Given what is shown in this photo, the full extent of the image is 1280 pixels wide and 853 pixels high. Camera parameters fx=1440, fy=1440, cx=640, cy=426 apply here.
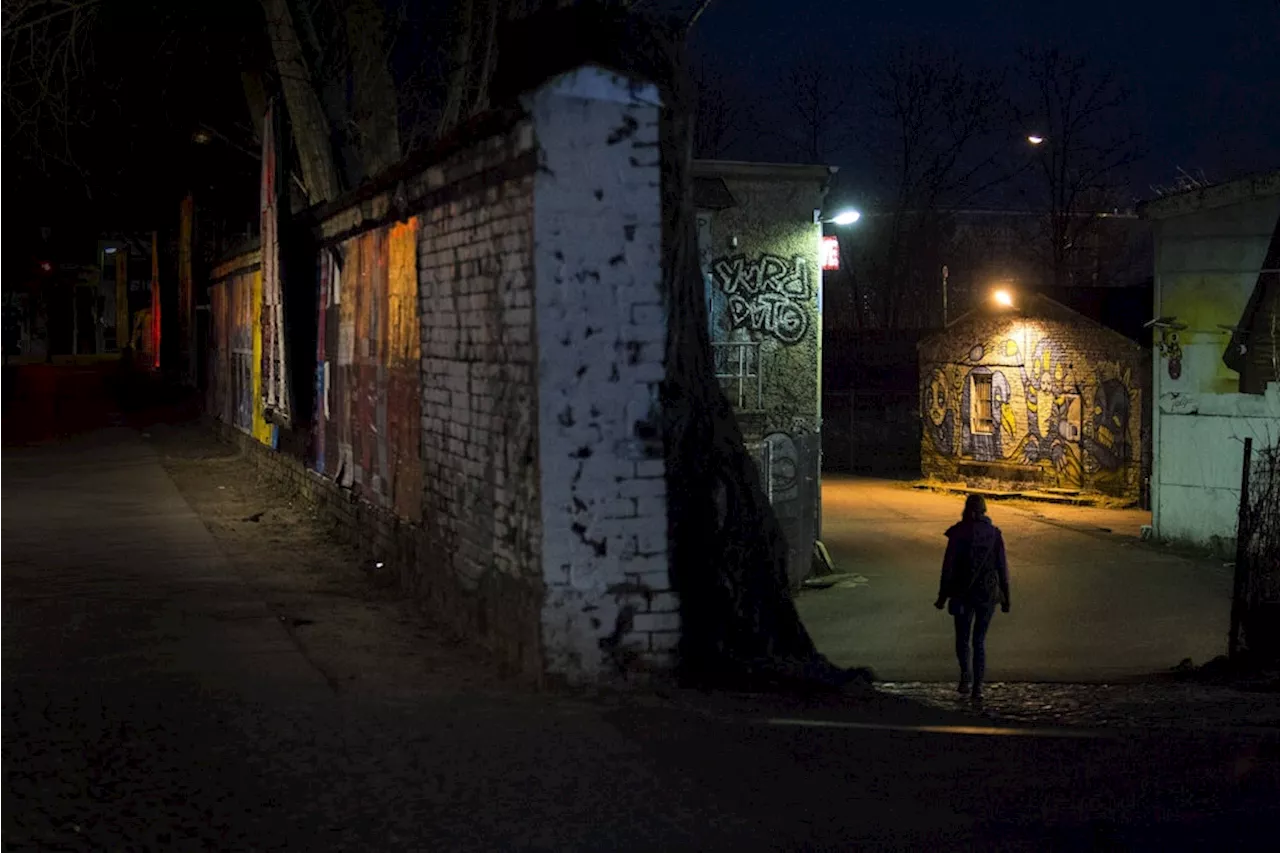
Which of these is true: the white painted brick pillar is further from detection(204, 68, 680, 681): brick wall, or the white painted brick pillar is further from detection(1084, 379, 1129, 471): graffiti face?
detection(1084, 379, 1129, 471): graffiti face

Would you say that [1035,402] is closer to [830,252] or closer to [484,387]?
[830,252]

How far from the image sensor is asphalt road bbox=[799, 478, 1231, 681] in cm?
1331

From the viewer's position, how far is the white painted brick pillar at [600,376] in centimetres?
732

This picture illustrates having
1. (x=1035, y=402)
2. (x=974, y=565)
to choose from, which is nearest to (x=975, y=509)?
(x=974, y=565)

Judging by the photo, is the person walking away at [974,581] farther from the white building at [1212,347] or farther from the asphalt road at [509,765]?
the white building at [1212,347]

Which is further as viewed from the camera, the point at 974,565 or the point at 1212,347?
the point at 1212,347

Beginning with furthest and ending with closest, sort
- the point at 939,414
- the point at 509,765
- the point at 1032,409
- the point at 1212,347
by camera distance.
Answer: the point at 939,414 < the point at 1032,409 < the point at 1212,347 < the point at 509,765

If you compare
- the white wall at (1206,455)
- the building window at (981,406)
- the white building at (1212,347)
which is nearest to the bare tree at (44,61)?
the white building at (1212,347)

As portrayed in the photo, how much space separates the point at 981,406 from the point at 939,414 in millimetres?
1203

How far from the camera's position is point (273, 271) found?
1491cm

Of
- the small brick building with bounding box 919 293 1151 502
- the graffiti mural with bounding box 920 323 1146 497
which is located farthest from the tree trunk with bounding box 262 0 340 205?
the graffiti mural with bounding box 920 323 1146 497

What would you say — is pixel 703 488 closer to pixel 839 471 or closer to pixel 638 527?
pixel 638 527

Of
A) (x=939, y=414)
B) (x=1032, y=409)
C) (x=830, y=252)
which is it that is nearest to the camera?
(x=830, y=252)

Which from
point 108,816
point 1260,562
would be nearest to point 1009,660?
point 1260,562
